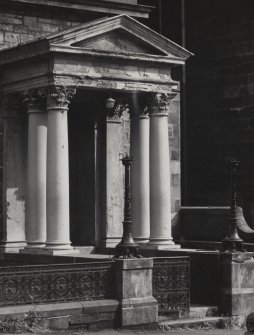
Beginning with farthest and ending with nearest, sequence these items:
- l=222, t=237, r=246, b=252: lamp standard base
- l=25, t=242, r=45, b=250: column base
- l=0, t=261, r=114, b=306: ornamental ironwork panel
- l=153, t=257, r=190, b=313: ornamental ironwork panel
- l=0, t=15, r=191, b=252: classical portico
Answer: l=25, t=242, r=45, b=250: column base, l=0, t=15, r=191, b=252: classical portico, l=222, t=237, r=246, b=252: lamp standard base, l=153, t=257, r=190, b=313: ornamental ironwork panel, l=0, t=261, r=114, b=306: ornamental ironwork panel

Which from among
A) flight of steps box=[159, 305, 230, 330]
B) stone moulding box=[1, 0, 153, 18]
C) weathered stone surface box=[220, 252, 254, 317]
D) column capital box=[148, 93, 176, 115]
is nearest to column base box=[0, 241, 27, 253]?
column capital box=[148, 93, 176, 115]

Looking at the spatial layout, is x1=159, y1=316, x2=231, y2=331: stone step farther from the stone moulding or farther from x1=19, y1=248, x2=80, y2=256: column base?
the stone moulding

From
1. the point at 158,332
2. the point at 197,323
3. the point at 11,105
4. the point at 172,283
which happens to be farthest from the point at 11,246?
the point at 158,332

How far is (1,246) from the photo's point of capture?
80.0 ft

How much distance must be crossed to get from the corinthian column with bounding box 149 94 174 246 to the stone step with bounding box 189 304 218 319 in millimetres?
4630

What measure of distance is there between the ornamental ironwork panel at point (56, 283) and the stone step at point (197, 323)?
1.15 m

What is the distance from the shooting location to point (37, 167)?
23500 mm

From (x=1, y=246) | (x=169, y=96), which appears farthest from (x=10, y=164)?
(x=169, y=96)

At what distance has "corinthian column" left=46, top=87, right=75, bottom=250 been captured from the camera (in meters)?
22.8

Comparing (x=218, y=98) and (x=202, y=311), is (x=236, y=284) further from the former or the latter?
(x=218, y=98)

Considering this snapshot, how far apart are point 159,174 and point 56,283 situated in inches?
275

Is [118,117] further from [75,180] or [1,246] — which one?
[1,246]

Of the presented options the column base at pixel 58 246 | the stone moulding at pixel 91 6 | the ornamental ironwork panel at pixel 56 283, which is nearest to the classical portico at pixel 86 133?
the column base at pixel 58 246

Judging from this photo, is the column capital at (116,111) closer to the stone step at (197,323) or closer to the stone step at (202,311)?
the stone step at (202,311)
